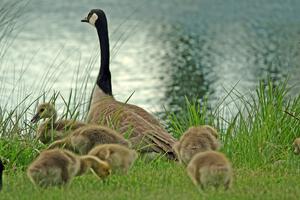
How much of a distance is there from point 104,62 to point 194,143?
3759mm

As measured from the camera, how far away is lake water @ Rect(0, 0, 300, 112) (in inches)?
882

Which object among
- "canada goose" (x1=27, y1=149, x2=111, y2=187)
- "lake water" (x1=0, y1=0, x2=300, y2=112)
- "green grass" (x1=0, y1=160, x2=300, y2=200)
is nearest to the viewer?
"green grass" (x1=0, y1=160, x2=300, y2=200)

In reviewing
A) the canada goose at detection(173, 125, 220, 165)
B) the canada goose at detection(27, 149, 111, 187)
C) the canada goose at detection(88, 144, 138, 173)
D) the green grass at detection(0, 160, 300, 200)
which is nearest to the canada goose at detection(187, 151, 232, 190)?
the green grass at detection(0, 160, 300, 200)

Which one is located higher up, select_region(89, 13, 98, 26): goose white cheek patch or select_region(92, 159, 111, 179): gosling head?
select_region(89, 13, 98, 26): goose white cheek patch

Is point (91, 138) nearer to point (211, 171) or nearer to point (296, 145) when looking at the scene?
point (211, 171)

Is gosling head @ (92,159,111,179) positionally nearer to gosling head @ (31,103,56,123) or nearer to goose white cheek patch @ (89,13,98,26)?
gosling head @ (31,103,56,123)

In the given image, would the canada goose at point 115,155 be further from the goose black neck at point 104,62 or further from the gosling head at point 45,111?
the goose black neck at point 104,62

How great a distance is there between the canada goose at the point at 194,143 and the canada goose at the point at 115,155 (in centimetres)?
63

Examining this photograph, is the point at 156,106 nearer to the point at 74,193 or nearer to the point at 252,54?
the point at 252,54

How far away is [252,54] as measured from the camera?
96.1 ft

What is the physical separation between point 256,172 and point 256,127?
2.09 m

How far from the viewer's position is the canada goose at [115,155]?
6.41 metres

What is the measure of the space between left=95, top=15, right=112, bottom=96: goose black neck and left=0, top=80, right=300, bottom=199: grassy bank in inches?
36.5

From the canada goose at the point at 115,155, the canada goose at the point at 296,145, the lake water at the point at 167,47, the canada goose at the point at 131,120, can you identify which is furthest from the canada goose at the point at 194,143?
the lake water at the point at 167,47
